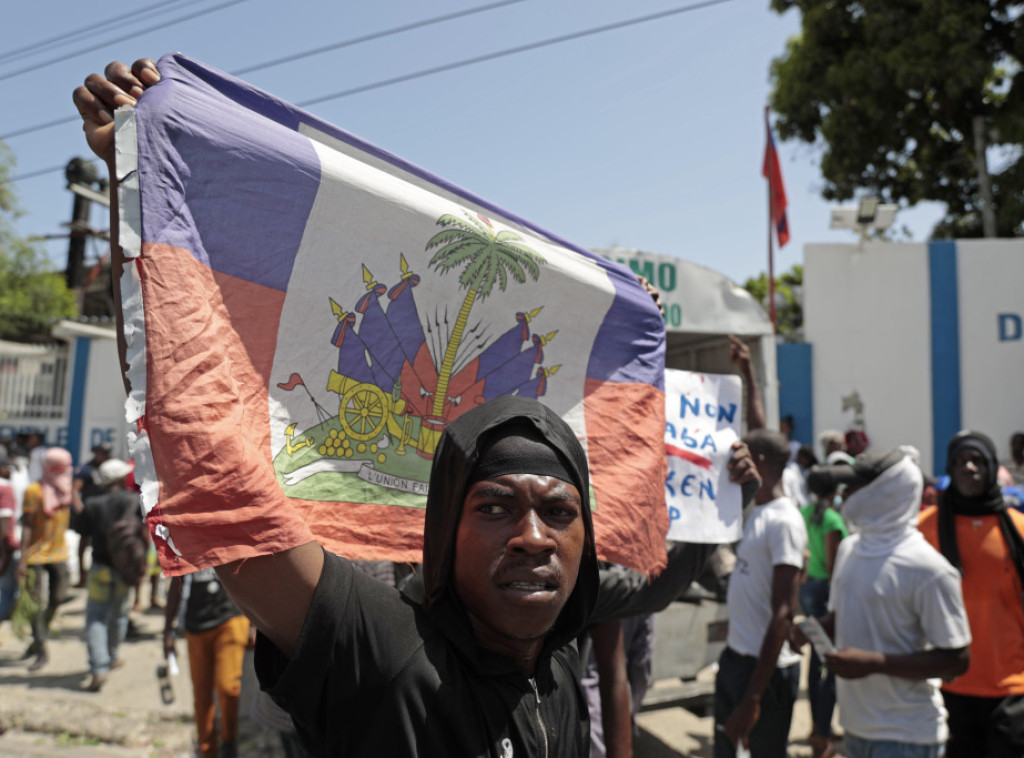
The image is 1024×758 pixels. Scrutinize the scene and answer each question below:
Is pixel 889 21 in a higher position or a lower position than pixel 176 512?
higher

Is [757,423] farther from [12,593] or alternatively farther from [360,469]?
[12,593]

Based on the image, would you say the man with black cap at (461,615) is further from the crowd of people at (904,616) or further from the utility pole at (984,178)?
the utility pole at (984,178)

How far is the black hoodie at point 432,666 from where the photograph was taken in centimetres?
130

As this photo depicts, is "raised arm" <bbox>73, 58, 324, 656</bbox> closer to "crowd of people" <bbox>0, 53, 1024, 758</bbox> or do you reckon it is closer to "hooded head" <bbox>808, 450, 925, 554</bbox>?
"crowd of people" <bbox>0, 53, 1024, 758</bbox>

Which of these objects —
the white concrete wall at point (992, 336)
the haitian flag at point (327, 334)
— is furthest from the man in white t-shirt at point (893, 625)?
the white concrete wall at point (992, 336)

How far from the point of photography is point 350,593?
137 cm

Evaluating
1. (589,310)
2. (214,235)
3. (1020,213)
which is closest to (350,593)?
(214,235)

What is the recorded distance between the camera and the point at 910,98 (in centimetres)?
1692

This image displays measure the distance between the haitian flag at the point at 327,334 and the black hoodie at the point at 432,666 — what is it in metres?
0.18

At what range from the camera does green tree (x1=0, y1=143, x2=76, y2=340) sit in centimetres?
2394

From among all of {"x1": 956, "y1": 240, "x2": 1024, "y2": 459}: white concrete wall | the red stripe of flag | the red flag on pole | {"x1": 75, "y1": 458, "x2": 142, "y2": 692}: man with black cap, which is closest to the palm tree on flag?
the red stripe of flag

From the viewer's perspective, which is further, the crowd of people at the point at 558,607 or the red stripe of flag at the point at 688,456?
the red stripe of flag at the point at 688,456

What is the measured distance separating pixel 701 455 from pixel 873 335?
408 inches

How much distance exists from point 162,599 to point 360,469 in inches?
378
